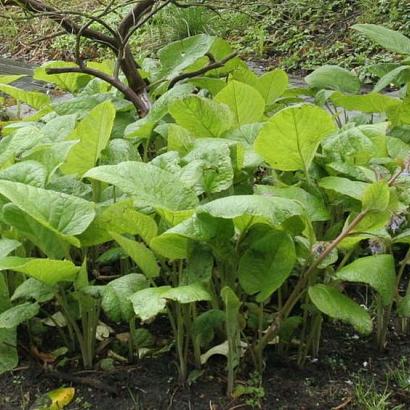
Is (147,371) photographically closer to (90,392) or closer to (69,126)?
(90,392)

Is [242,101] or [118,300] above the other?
[242,101]

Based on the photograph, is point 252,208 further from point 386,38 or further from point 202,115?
point 386,38

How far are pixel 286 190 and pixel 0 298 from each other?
0.75 m

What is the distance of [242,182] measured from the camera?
74.5 inches

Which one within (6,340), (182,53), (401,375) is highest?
(182,53)

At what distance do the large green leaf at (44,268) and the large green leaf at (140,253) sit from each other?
116 mm

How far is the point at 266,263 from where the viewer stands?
5.11 ft

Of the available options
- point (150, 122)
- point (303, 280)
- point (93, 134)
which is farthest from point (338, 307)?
point (150, 122)

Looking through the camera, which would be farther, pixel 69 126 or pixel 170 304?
pixel 69 126

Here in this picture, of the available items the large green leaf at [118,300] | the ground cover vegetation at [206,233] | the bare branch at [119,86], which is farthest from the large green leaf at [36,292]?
the bare branch at [119,86]

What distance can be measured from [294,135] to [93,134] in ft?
1.74

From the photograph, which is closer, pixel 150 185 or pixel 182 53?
pixel 150 185

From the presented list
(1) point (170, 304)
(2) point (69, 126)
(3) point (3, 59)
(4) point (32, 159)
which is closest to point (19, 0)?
(2) point (69, 126)

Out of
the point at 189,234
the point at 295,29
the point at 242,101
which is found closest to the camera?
the point at 189,234
